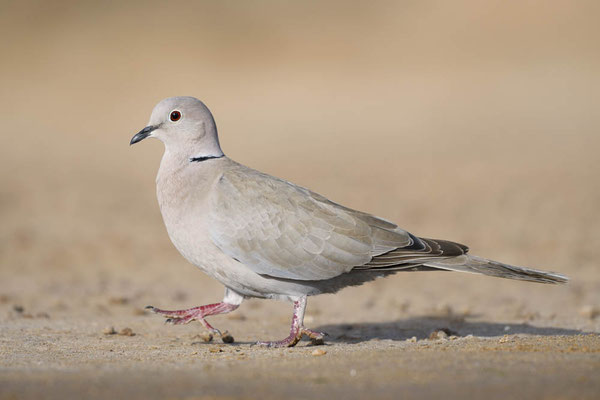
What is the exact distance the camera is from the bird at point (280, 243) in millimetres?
5949

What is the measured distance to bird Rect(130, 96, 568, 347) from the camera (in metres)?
5.95

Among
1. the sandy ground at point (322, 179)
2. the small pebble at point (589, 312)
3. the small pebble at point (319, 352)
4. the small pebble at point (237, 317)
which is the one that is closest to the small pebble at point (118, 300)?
the sandy ground at point (322, 179)

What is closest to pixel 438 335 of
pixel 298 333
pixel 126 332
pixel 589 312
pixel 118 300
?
pixel 298 333

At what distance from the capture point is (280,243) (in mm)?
6004

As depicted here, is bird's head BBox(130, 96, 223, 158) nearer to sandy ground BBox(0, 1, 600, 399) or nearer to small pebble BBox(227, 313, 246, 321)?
sandy ground BBox(0, 1, 600, 399)

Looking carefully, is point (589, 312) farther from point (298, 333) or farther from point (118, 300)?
point (118, 300)

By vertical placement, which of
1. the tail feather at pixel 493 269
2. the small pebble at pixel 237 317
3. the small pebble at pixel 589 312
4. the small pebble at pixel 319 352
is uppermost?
the tail feather at pixel 493 269

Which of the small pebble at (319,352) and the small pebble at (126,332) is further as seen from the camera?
the small pebble at (126,332)

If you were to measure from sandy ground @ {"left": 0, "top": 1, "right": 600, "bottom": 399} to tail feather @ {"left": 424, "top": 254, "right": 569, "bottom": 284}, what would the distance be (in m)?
0.56

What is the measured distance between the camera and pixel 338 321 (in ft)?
26.6

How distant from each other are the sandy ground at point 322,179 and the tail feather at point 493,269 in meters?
0.56

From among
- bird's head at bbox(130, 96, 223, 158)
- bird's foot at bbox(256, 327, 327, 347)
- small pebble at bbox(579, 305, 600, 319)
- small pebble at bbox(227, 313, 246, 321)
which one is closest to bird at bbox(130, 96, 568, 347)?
bird's foot at bbox(256, 327, 327, 347)

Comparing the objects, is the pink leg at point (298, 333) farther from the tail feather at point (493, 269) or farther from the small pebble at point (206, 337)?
the tail feather at point (493, 269)

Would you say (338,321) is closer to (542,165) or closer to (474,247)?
(474,247)
